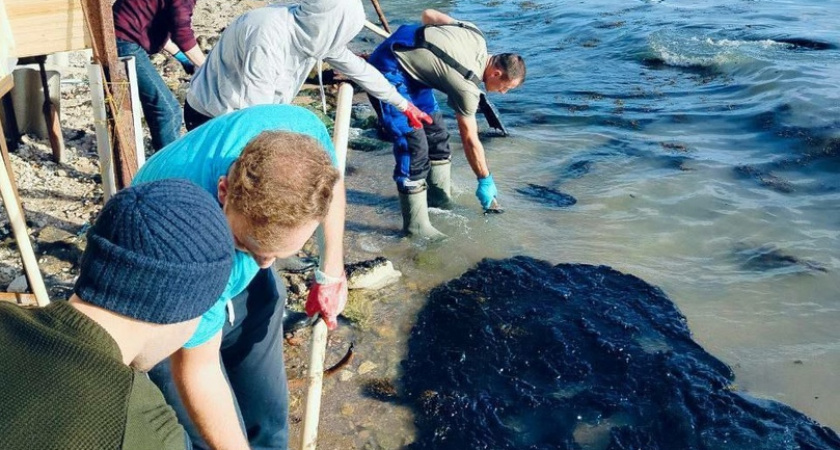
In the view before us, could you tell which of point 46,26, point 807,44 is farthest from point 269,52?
point 807,44

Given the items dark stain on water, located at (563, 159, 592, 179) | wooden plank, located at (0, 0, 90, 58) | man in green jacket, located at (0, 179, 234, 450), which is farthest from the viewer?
dark stain on water, located at (563, 159, 592, 179)

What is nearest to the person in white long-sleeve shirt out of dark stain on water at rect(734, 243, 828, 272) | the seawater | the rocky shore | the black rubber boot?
the rocky shore

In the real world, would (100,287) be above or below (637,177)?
above

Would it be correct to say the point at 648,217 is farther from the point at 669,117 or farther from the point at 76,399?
the point at 76,399

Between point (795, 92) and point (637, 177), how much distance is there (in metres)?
3.27

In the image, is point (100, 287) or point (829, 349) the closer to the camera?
point (100, 287)

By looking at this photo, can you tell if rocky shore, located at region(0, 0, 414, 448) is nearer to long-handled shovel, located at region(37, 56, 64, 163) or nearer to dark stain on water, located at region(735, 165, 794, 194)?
long-handled shovel, located at region(37, 56, 64, 163)

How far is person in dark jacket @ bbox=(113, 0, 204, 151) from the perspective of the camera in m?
4.65

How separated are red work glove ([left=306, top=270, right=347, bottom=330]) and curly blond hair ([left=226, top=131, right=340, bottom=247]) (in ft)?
3.81

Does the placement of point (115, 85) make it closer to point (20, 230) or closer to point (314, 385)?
point (20, 230)

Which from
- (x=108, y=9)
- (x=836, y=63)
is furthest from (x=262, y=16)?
(x=836, y=63)

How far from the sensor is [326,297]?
3.13 meters

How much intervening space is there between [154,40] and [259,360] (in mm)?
2920

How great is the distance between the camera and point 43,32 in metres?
3.88
